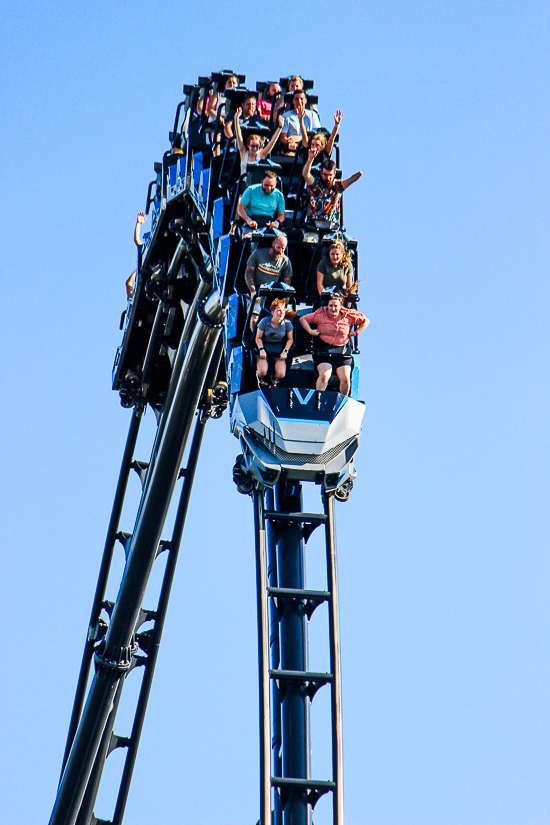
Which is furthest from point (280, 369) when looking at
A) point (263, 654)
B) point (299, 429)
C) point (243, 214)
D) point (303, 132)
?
point (303, 132)

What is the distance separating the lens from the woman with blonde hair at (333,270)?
45.2 feet

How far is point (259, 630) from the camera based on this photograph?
11773mm

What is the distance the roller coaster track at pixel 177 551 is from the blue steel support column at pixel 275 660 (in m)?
0.02

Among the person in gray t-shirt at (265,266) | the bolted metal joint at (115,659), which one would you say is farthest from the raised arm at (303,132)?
the bolted metal joint at (115,659)

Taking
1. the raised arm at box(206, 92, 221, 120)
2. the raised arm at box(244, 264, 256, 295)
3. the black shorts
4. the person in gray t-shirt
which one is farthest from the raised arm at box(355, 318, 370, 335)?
the raised arm at box(206, 92, 221, 120)

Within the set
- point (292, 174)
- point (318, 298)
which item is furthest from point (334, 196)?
point (318, 298)

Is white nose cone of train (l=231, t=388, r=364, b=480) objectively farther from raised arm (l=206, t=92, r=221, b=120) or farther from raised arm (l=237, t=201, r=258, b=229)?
raised arm (l=206, t=92, r=221, b=120)

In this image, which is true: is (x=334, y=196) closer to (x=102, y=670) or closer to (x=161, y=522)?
(x=161, y=522)

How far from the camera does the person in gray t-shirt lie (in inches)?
533

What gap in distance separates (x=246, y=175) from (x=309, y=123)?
2.22 m

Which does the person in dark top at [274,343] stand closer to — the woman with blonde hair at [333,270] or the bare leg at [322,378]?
the bare leg at [322,378]

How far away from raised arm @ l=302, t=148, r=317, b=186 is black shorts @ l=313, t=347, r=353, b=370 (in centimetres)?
256

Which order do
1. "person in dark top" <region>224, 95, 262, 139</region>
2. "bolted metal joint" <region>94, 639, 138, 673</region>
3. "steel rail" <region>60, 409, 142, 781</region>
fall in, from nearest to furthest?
1. "person in dark top" <region>224, 95, 262, 139</region>
2. "bolted metal joint" <region>94, 639, 138, 673</region>
3. "steel rail" <region>60, 409, 142, 781</region>

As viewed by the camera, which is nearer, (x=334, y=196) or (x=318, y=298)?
(x=318, y=298)
